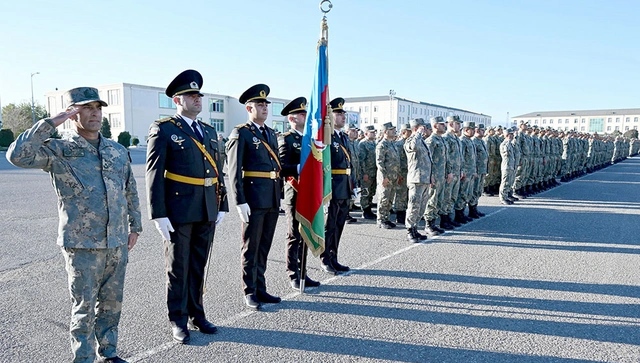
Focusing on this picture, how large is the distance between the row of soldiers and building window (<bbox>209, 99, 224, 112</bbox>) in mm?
44345

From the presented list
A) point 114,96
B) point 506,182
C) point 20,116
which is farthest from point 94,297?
point 20,116

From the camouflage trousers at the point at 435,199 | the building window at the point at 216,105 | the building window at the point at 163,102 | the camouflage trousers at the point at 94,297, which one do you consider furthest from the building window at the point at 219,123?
the camouflage trousers at the point at 94,297

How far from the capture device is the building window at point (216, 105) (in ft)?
184

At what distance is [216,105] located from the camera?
5728 cm

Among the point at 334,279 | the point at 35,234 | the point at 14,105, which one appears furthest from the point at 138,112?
the point at 334,279

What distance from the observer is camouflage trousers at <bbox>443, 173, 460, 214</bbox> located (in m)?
8.52

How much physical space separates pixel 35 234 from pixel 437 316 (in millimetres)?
6568

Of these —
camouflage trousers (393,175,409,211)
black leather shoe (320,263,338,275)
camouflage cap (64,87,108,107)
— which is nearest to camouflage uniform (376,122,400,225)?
camouflage trousers (393,175,409,211)

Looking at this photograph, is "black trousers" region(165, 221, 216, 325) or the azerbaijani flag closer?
"black trousers" region(165, 221, 216, 325)

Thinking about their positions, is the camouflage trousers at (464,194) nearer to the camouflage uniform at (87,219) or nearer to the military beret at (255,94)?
the military beret at (255,94)

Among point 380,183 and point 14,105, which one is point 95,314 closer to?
point 380,183

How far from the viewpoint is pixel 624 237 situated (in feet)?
26.0

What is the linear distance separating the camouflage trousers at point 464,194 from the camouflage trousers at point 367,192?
183 cm

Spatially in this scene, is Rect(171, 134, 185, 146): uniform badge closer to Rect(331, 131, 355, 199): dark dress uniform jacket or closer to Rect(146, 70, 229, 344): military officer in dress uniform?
Rect(146, 70, 229, 344): military officer in dress uniform
